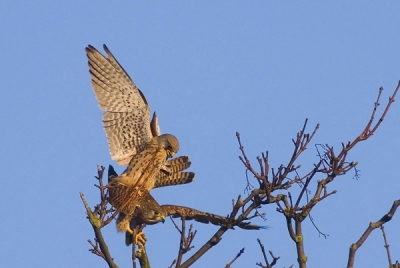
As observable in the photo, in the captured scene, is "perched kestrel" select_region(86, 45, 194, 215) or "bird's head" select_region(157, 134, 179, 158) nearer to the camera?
"bird's head" select_region(157, 134, 179, 158)

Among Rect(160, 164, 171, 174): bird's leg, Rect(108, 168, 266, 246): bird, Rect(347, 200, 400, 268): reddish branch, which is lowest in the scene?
Rect(347, 200, 400, 268): reddish branch

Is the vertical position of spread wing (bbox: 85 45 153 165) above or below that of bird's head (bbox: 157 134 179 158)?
above

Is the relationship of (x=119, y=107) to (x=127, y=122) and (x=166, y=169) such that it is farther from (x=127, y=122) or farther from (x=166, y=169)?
(x=166, y=169)

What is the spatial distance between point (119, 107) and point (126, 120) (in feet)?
0.48

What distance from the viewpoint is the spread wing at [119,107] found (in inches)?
293

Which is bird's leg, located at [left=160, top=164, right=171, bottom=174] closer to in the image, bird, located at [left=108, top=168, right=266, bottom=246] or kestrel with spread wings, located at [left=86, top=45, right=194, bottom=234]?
kestrel with spread wings, located at [left=86, top=45, right=194, bottom=234]

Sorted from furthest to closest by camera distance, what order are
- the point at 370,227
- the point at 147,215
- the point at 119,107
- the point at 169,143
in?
Result: the point at 119,107 → the point at 169,143 → the point at 147,215 → the point at 370,227

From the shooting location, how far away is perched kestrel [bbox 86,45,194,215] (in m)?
7.38

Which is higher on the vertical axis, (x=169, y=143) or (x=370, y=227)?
(x=169, y=143)

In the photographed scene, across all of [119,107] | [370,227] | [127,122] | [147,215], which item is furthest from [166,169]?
[370,227]

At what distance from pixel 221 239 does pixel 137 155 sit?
10.8 feet

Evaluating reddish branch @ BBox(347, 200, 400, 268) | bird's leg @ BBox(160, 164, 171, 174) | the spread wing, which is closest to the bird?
bird's leg @ BBox(160, 164, 171, 174)

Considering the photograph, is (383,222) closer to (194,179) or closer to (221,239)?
(221,239)

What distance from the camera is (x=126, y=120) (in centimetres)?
748
